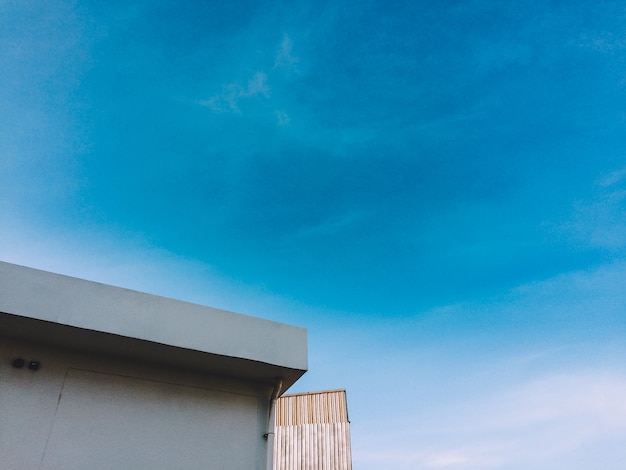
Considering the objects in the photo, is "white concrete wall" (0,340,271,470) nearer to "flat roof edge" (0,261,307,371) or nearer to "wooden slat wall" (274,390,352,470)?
"flat roof edge" (0,261,307,371)

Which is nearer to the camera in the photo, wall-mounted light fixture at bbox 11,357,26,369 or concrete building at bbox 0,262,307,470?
concrete building at bbox 0,262,307,470

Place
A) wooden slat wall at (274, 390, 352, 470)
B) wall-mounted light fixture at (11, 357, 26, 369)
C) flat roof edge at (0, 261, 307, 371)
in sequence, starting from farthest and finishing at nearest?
wooden slat wall at (274, 390, 352, 470) < wall-mounted light fixture at (11, 357, 26, 369) < flat roof edge at (0, 261, 307, 371)

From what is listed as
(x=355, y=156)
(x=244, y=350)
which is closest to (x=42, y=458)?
(x=244, y=350)

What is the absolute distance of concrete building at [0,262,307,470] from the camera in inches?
141

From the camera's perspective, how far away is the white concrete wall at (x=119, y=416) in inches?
140

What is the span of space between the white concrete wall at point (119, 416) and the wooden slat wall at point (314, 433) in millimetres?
6532

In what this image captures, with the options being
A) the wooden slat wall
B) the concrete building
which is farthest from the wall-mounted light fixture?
the wooden slat wall

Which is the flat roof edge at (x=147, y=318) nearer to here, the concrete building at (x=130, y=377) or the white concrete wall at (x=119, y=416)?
the concrete building at (x=130, y=377)

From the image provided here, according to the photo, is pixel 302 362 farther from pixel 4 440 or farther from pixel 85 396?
pixel 4 440

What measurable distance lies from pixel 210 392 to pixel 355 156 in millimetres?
9216

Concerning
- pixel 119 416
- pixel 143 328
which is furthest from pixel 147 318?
pixel 119 416

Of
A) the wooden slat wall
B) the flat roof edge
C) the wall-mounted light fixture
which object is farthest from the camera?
the wooden slat wall

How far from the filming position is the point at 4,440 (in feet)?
11.3

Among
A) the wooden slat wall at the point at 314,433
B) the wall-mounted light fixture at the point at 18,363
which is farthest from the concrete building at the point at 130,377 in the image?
the wooden slat wall at the point at 314,433
